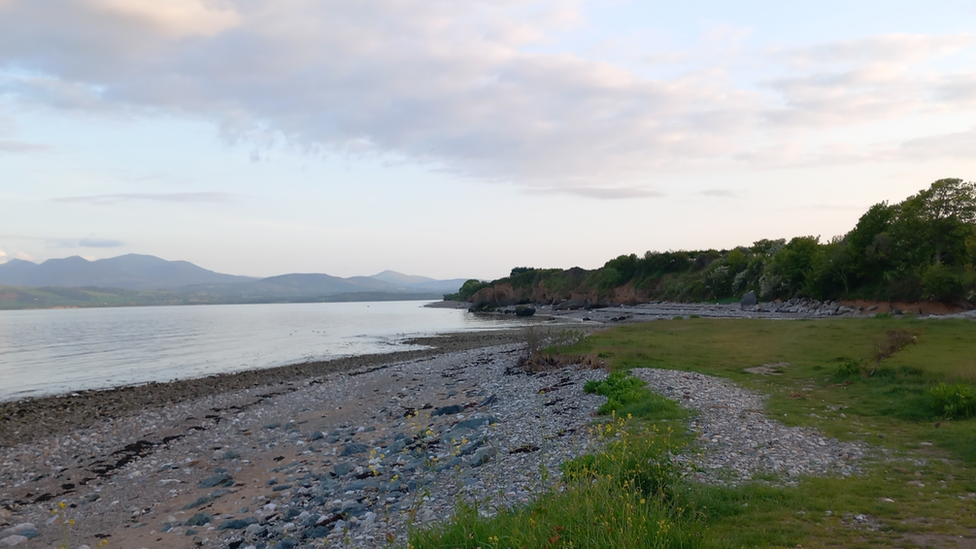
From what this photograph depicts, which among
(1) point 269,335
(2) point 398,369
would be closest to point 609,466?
(2) point 398,369

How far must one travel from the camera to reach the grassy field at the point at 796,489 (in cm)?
591

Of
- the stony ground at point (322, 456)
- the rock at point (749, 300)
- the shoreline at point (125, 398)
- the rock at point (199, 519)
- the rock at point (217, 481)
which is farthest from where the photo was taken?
the rock at point (749, 300)

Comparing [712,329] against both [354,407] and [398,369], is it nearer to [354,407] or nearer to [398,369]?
[398,369]

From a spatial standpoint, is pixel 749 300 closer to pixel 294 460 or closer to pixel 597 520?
pixel 294 460

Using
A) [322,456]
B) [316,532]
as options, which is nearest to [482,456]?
[316,532]

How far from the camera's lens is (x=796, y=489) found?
7875 millimetres

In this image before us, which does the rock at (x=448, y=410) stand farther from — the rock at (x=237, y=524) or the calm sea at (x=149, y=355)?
the calm sea at (x=149, y=355)

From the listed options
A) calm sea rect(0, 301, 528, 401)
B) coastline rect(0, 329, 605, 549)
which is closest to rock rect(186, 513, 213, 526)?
coastline rect(0, 329, 605, 549)

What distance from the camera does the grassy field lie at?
591 centimetres

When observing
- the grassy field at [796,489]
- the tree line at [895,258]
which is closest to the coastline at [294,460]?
the grassy field at [796,489]

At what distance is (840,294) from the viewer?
2223 inches

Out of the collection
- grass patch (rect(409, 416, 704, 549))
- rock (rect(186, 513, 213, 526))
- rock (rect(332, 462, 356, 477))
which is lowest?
rock (rect(186, 513, 213, 526))

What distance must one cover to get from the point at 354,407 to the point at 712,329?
Answer: 26.6m

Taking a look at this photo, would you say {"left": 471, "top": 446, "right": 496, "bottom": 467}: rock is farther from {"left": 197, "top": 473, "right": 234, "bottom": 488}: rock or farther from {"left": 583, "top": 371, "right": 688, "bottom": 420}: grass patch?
{"left": 197, "top": 473, "right": 234, "bottom": 488}: rock
